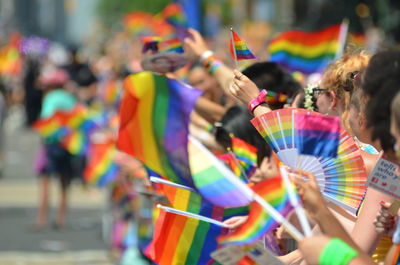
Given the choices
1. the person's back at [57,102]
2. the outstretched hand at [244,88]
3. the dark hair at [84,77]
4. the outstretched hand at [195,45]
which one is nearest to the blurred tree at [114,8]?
the dark hair at [84,77]

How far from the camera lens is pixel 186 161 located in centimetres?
296

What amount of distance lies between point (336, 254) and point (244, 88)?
3.29 ft

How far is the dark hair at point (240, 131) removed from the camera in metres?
3.93

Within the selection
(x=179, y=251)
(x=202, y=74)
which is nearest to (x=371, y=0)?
(x=202, y=74)

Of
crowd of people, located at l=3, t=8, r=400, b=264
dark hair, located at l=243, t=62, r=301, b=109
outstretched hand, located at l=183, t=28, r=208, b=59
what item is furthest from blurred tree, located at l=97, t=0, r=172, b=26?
dark hair, located at l=243, t=62, r=301, b=109

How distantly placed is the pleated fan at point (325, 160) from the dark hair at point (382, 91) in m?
0.27

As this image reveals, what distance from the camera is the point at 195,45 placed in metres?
4.59

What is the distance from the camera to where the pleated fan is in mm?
2506

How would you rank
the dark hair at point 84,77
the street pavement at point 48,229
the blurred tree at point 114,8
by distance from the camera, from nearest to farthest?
the street pavement at point 48,229 → the dark hair at point 84,77 → the blurred tree at point 114,8

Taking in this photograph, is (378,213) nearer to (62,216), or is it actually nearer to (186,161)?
(186,161)

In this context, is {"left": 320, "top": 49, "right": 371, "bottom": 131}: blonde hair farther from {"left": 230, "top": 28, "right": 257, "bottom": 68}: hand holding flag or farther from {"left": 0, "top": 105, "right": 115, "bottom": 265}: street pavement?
{"left": 0, "top": 105, "right": 115, "bottom": 265}: street pavement

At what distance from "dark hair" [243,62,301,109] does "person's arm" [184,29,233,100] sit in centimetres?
11

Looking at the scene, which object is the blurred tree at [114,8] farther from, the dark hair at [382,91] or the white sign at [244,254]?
the dark hair at [382,91]

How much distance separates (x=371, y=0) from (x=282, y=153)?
16393 mm
